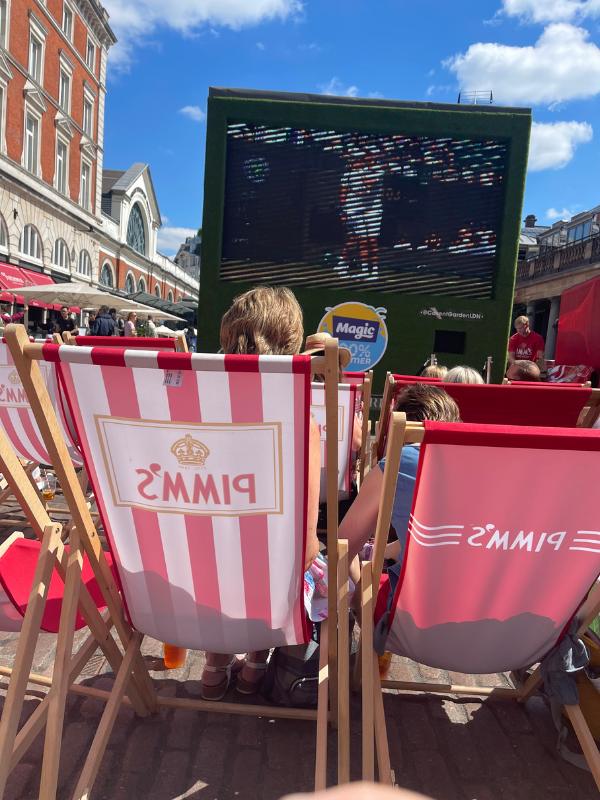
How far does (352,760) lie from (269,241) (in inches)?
208

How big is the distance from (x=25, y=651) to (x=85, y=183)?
3459cm

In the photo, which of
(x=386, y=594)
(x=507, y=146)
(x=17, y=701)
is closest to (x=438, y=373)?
(x=386, y=594)

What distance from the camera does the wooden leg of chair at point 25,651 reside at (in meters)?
1.37

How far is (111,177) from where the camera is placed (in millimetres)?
43125

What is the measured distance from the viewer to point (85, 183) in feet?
103

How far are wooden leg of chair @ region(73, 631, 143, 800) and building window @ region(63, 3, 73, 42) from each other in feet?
110

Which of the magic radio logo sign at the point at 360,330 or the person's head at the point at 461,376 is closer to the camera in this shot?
the person's head at the point at 461,376

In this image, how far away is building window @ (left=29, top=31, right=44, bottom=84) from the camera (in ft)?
79.7

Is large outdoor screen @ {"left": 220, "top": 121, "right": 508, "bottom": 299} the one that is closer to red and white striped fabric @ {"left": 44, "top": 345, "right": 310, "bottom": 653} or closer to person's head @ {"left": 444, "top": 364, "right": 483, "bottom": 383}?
person's head @ {"left": 444, "top": 364, "right": 483, "bottom": 383}

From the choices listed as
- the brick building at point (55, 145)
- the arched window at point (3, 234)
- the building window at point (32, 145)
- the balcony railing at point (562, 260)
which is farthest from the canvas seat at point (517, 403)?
the building window at point (32, 145)

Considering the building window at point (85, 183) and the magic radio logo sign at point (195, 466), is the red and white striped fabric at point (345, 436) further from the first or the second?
the building window at point (85, 183)

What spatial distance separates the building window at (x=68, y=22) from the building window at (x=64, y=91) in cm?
177

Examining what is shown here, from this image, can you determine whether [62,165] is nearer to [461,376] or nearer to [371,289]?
[371,289]

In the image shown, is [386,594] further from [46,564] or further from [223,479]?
[46,564]
